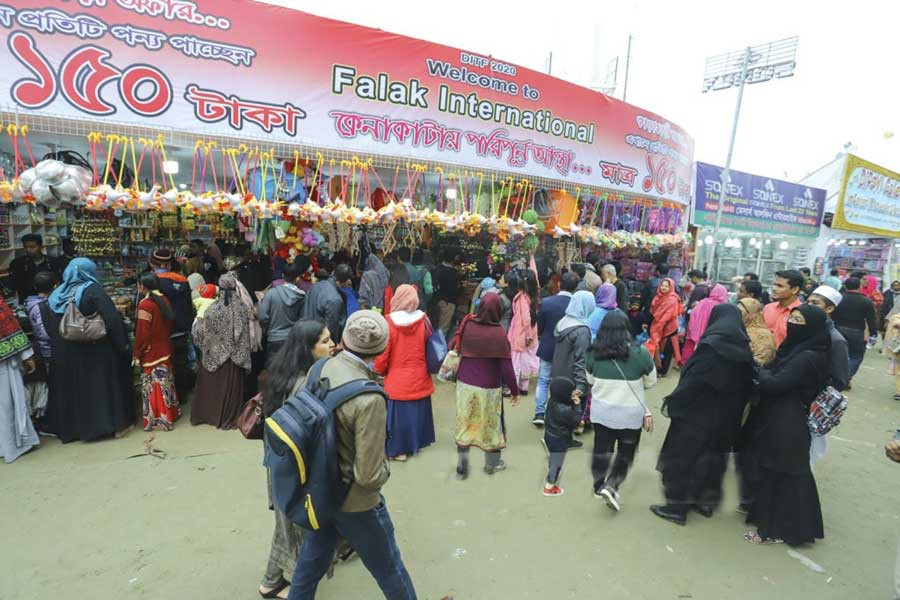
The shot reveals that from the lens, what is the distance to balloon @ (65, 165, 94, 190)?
3821mm

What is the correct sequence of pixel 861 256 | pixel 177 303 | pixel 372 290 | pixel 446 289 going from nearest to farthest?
1. pixel 177 303
2. pixel 372 290
3. pixel 446 289
4. pixel 861 256

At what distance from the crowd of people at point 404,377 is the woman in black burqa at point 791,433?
0.01 meters

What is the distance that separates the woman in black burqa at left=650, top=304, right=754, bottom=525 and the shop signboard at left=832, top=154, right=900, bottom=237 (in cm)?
1442

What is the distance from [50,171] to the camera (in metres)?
3.67

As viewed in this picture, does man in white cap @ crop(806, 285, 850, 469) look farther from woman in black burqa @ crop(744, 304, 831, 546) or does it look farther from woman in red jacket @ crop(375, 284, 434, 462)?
woman in red jacket @ crop(375, 284, 434, 462)

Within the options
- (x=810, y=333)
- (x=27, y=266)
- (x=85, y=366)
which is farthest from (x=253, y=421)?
(x=27, y=266)

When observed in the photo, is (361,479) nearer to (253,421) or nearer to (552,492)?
(253,421)

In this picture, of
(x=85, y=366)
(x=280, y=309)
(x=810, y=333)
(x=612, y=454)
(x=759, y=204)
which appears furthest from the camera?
(x=759, y=204)

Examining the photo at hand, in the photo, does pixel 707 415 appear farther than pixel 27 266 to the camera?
No

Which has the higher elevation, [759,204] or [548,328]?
[759,204]

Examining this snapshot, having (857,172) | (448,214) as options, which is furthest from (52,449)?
(857,172)

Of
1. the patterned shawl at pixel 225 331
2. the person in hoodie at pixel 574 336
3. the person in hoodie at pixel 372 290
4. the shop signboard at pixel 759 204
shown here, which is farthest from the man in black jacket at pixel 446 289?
the shop signboard at pixel 759 204

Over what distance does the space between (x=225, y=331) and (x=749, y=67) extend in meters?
12.5

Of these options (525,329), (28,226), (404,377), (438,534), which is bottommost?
(438,534)
